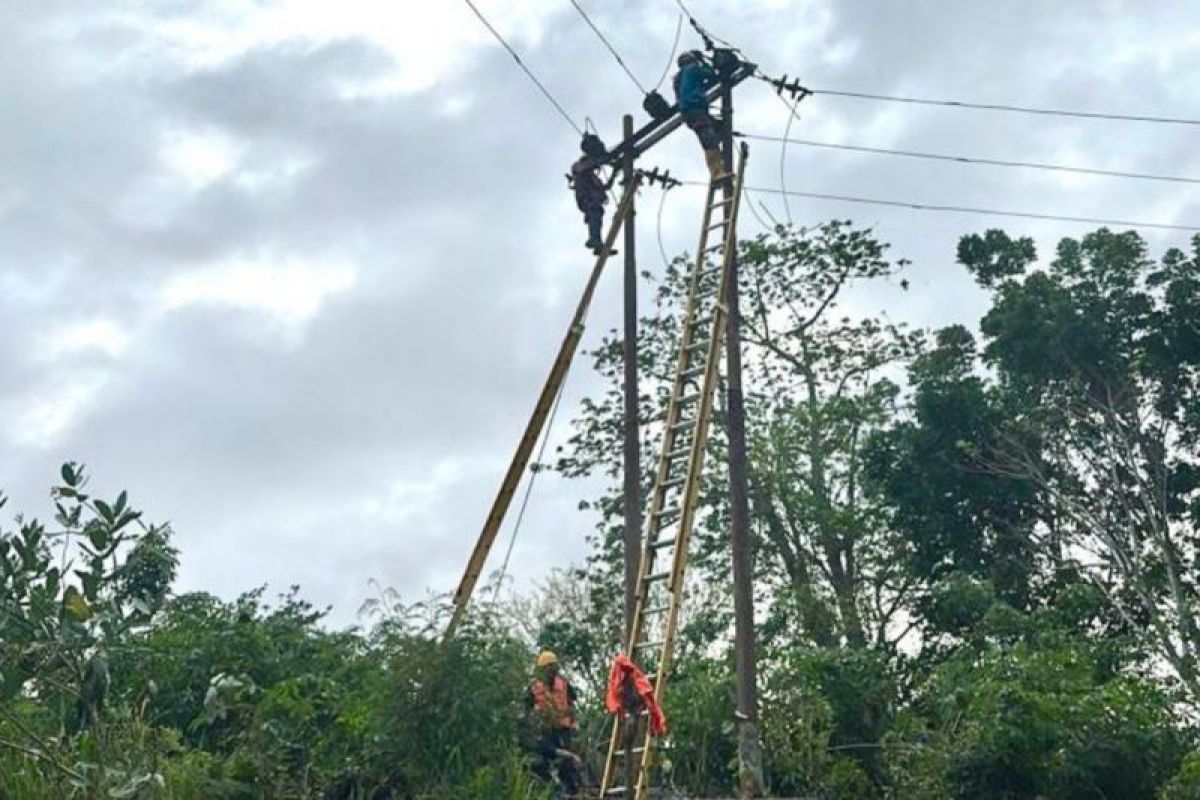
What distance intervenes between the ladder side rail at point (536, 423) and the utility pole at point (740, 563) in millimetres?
1148

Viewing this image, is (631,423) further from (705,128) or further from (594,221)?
(705,128)

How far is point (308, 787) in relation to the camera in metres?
9.45

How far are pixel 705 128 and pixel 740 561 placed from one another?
131 inches

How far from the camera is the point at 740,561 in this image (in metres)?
10.7

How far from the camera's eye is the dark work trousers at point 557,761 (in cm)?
983

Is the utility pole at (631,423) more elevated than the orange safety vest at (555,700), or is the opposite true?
the utility pole at (631,423)

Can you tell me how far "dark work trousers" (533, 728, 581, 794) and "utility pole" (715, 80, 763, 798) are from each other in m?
1.10

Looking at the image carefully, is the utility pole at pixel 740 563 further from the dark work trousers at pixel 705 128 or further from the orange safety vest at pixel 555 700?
the orange safety vest at pixel 555 700

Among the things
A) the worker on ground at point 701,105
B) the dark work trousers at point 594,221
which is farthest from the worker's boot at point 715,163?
the dark work trousers at point 594,221

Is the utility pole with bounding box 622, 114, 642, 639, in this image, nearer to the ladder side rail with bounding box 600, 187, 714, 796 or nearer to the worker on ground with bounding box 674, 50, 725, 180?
the ladder side rail with bounding box 600, 187, 714, 796

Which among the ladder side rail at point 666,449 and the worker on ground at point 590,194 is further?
the worker on ground at point 590,194

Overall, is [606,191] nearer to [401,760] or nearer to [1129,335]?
[401,760]

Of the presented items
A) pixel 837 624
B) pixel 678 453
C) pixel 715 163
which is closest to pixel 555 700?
pixel 678 453

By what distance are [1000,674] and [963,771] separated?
1.23 metres
